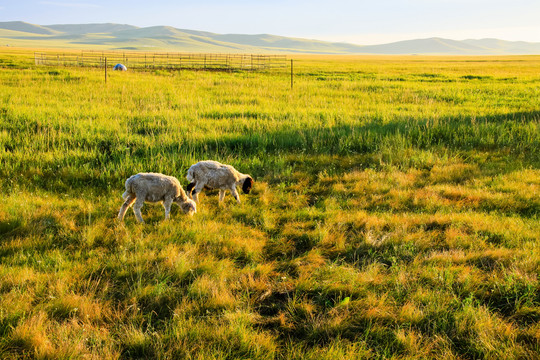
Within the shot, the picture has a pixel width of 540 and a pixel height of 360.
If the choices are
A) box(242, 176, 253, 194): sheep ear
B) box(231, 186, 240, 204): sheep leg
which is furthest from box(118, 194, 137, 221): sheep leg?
box(242, 176, 253, 194): sheep ear

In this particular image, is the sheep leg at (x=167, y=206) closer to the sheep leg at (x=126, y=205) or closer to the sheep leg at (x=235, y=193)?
the sheep leg at (x=126, y=205)

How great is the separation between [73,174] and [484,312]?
26.5ft

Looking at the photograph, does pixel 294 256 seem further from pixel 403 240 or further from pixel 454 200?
pixel 454 200

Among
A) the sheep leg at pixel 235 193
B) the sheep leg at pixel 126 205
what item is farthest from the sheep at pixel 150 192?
the sheep leg at pixel 235 193

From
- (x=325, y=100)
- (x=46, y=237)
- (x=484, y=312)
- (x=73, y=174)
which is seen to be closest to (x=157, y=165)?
(x=73, y=174)

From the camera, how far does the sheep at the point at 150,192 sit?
5.88 metres

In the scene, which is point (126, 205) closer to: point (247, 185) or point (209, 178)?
point (209, 178)

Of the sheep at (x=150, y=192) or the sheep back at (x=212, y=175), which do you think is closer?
the sheep at (x=150, y=192)

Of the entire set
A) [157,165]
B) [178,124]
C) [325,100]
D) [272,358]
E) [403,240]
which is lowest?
A: [272,358]

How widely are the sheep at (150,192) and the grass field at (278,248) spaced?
10.9 inches

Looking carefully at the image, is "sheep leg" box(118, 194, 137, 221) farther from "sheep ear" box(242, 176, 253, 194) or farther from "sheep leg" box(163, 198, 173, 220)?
"sheep ear" box(242, 176, 253, 194)

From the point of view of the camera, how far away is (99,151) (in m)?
9.45

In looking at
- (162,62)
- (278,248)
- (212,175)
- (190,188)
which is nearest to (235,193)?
(212,175)

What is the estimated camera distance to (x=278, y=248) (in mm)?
5535
